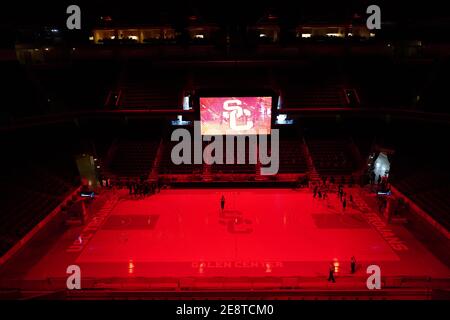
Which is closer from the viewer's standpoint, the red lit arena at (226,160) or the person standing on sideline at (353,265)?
the person standing on sideline at (353,265)

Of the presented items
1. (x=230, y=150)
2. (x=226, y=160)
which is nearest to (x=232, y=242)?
(x=226, y=160)

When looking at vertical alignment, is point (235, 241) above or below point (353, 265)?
below

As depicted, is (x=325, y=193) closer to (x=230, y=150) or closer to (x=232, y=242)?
(x=230, y=150)

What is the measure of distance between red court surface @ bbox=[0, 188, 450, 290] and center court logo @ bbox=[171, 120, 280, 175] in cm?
517

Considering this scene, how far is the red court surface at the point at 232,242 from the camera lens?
14.8 m

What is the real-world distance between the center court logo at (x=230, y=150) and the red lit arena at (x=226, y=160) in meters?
0.11

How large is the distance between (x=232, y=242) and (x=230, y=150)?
38.8 feet

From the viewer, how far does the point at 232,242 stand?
1703 cm

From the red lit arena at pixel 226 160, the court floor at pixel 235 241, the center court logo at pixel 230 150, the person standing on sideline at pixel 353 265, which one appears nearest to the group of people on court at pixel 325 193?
the red lit arena at pixel 226 160

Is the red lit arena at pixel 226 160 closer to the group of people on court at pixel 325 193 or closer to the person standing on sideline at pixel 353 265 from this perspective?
the group of people on court at pixel 325 193

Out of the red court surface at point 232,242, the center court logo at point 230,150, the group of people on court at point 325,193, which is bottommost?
the red court surface at point 232,242

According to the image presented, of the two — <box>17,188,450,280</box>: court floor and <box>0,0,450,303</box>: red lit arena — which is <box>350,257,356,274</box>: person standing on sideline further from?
<box>0,0,450,303</box>: red lit arena

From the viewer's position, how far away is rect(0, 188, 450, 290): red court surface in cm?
1482

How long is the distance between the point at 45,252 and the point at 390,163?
21.7 metres
